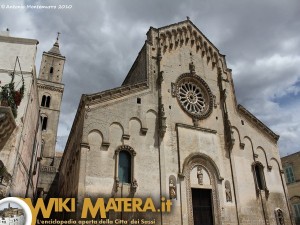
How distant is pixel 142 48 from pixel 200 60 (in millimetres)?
5211

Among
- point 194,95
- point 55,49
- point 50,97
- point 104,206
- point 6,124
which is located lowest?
point 104,206

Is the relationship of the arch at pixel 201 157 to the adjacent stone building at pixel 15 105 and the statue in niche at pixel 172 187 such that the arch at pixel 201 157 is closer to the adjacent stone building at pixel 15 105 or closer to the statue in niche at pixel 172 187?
the statue in niche at pixel 172 187

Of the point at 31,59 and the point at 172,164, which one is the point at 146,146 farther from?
the point at 31,59

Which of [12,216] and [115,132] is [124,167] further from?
[12,216]

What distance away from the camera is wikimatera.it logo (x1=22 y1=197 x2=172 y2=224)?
45.5ft

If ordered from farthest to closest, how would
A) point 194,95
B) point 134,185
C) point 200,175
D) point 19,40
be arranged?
point 194,95
point 200,175
point 134,185
point 19,40

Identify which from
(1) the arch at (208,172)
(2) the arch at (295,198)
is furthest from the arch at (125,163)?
(2) the arch at (295,198)

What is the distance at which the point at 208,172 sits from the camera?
18.8 meters

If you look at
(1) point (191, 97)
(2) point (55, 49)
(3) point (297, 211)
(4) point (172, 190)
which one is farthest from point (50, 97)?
(3) point (297, 211)

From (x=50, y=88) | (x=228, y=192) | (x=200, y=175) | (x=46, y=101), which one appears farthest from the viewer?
(x=50, y=88)

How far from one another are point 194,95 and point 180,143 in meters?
5.00

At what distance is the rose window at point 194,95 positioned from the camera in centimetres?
2059

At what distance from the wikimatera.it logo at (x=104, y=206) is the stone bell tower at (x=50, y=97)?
62.6ft

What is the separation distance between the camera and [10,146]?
12.3 meters
